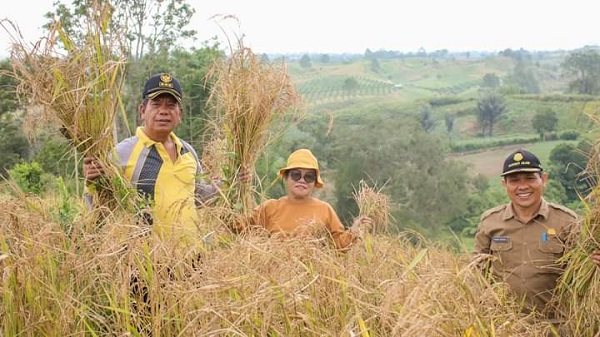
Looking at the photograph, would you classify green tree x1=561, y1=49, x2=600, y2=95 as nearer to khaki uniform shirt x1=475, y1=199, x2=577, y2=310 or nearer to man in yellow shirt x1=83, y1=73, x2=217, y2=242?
khaki uniform shirt x1=475, y1=199, x2=577, y2=310

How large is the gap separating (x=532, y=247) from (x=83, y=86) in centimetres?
207

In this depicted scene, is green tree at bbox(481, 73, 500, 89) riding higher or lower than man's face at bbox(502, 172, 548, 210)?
lower

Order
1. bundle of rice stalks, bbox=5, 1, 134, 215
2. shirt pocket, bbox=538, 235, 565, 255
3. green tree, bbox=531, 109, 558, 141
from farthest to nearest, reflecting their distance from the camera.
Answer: green tree, bbox=531, 109, 558, 141
shirt pocket, bbox=538, 235, 565, 255
bundle of rice stalks, bbox=5, 1, 134, 215

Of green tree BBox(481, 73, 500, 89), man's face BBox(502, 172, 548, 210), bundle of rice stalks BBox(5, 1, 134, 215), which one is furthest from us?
green tree BBox(481, 73, 500, 89)

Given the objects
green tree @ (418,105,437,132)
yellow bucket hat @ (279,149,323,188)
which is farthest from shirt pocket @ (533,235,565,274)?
green tree @ (418,105,437,132)

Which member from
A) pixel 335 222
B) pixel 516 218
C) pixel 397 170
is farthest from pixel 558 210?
pixel 397 170

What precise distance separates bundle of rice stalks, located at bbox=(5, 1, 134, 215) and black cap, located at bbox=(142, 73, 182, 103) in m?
0.16

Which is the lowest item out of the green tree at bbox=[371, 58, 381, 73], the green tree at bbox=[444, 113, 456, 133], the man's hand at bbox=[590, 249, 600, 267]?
the green tree at bbox=[444, 113, 456, 133]

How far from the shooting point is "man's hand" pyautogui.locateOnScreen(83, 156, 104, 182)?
2.78m

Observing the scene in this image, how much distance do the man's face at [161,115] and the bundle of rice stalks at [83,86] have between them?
0.19m

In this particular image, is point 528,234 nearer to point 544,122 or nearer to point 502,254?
point 502,254

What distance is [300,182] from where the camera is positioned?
342 centimetres

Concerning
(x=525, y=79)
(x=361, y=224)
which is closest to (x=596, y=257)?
(x=361, y=224)

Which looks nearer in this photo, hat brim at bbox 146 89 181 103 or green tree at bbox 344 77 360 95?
hat brim at bbox 146 89 181 103
